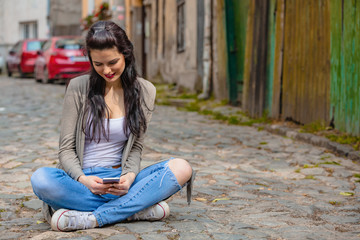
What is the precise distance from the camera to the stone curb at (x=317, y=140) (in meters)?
5.98

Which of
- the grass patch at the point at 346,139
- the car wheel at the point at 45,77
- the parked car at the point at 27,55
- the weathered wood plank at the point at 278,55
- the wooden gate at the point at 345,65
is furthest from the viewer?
the parked car at the point at 27,55

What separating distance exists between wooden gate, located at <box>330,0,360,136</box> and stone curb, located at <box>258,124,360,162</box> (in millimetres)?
299

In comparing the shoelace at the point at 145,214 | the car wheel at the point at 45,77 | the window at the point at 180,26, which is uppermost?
the window at the point at 180,26

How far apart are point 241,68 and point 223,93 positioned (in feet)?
2.67

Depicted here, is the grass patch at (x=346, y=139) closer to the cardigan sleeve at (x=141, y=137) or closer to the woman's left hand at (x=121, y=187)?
the cardigan sleeve at (x=141, y=137)

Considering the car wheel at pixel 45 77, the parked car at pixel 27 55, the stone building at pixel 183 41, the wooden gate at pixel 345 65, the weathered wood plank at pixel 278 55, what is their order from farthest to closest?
the parked car at pixel 27 55 < the car wheel at pixel 45 77 < the stone building at pixel 183 41 < the weathered wood plank at pixel 278 55 < the wooden gate at pixel 345 65

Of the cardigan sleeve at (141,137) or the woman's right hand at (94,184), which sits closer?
the woman's right hand at (94,184)

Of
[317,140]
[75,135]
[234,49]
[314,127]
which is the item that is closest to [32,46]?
[234,49]

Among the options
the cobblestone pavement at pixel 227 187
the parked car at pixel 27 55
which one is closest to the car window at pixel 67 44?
the parked car at pixel 27 55

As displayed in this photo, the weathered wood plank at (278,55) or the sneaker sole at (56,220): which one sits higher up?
the weathered wood plank at (278,55)

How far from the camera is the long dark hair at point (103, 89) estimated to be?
11.0 feet

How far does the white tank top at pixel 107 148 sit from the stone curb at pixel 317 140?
302 centimetres

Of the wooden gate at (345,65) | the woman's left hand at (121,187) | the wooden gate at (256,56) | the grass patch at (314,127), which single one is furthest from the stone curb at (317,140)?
the woman's left hand at (121,187)

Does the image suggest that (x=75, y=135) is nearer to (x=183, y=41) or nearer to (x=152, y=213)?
(x=152, y=213)
